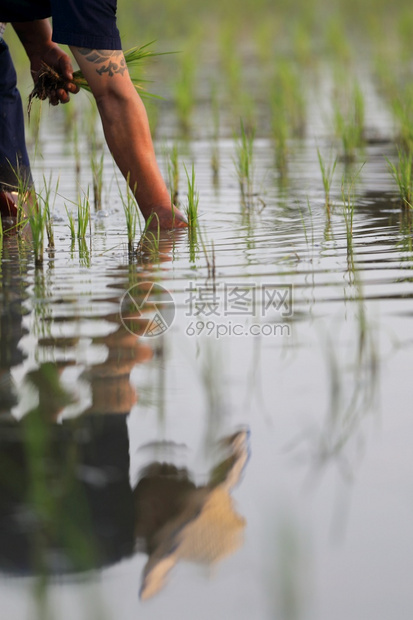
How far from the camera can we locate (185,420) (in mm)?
1579

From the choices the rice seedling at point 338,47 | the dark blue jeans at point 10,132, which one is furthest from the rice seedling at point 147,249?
the rice seedling at point 338,47

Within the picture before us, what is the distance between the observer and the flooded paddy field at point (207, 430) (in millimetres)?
1147

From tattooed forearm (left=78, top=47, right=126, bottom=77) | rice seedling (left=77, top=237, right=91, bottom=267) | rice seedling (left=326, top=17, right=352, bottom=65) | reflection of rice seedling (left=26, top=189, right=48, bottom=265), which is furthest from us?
rice seedling (left=326, top=17, right=352, bottom=65)

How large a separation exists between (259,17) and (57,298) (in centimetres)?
1351

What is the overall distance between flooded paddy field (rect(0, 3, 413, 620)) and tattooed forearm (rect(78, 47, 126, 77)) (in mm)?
529

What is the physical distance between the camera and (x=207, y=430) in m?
1.53

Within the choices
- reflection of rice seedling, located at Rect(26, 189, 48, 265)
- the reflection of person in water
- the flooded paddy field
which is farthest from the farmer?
the reflection of person in water

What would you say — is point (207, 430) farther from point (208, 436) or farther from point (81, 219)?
point (81, 219)

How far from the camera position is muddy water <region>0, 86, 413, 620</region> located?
3.76 feet

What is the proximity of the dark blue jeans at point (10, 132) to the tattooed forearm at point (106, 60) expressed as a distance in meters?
0.50

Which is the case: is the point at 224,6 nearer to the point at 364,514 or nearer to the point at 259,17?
the point at 259,17

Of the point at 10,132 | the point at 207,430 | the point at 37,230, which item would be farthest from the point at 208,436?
the point at 10,132

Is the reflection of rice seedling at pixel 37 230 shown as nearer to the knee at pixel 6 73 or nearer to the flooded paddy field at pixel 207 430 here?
the flooded paddy field at pixel 207 430

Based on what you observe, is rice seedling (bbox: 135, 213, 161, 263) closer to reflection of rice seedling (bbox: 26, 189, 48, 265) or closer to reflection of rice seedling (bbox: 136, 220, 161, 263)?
reflection of rice seedling (bbox: 136, 220, 161, 263)
